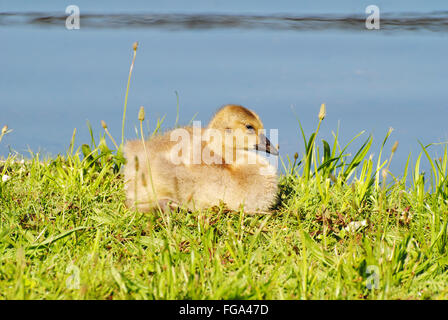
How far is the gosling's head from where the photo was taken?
4.50m

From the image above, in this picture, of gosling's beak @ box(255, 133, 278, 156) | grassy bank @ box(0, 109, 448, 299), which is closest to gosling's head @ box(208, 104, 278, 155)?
gosling's beak @ box(255, 133, 278, 156)

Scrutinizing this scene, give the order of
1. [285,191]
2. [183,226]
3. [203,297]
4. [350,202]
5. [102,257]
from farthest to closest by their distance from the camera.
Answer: [285,191] < [350,202] < [183,226] < [102,257] < [203,297]

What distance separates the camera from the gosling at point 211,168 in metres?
4.17

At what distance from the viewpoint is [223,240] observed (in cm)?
382

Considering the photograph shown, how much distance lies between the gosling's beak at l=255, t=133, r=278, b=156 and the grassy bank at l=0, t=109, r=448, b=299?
1.08 feet

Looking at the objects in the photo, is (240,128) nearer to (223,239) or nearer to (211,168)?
(211,168)

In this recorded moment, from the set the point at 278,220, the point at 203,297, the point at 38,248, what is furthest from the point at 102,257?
the point at 278,220

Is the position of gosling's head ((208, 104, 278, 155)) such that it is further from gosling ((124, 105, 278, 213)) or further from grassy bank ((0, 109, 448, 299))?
grassy bank ((0, 109, 448, 299))

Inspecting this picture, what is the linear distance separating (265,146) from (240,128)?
29 cm

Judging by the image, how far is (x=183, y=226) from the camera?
12.9 ft

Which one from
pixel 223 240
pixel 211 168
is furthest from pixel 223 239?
pixel 211 168
